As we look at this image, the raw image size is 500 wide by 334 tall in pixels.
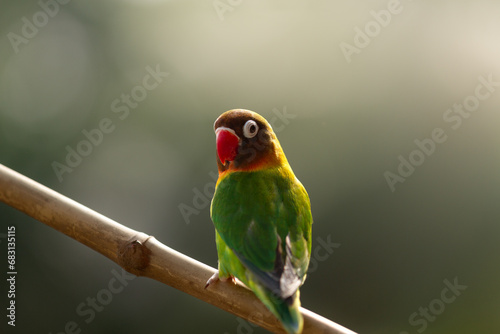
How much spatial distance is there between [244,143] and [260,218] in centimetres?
55

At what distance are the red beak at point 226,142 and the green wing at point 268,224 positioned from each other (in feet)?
0.44

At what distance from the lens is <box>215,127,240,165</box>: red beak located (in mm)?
2809

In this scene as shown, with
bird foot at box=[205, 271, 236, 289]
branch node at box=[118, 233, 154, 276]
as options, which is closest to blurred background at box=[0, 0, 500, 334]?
bird foot at box=[205, 271, 236, 289]

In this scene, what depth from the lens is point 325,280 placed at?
484cm

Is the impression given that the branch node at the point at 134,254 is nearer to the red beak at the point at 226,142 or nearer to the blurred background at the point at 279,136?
the red beak at the point at 226,142

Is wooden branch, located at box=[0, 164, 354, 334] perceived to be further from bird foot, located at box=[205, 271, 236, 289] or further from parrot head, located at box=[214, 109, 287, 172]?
parrot head, located at box=[214, 109, 287, 172]

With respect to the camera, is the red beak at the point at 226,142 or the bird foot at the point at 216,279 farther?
the red beak at the point at 226,142

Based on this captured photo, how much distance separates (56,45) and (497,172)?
5231 mm

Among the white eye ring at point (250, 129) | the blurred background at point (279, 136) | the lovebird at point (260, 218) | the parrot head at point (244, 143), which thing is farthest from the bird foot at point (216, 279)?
the blurred background at point (279, 136)

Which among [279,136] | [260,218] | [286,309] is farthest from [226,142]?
[279,136]

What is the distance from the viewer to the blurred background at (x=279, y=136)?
A: 4.87 metres

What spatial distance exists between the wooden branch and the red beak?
0.80 metres

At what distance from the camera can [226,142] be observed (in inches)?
111

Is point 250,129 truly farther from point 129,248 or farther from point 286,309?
point 286,309
